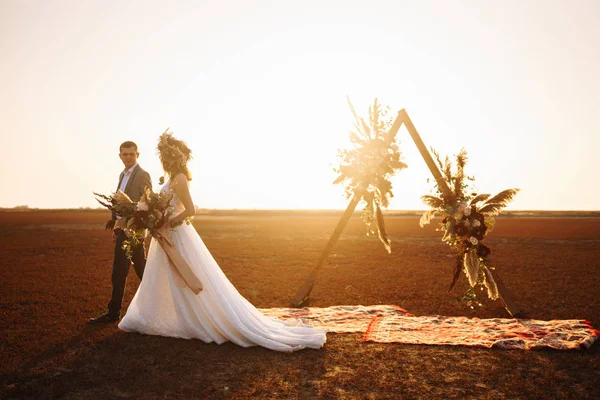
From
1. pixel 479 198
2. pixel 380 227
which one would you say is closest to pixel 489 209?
pixel 479 198

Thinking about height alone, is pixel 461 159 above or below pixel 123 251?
above

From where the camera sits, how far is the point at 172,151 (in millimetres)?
7168

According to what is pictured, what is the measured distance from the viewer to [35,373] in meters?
5.79

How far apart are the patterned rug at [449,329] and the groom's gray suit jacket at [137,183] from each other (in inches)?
142

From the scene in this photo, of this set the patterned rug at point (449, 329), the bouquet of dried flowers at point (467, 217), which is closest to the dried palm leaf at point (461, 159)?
the bouquet of dried flowers at point (467, 217)

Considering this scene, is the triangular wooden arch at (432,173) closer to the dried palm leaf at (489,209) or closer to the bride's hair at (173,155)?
the dried palm leaf at (489,209)

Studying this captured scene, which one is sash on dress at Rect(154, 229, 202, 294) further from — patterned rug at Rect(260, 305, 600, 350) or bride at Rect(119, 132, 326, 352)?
patterned rug at Rect(260, 305, 600, 350)

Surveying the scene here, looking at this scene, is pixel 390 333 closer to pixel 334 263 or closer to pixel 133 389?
pixel 133 389

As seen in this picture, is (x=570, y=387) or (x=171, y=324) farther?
(x=171, y=324)

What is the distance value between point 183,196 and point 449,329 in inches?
203

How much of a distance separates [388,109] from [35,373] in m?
7.84

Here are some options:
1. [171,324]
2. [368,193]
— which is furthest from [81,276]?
[368,193]

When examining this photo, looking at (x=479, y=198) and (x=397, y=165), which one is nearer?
(x=479, y=198)

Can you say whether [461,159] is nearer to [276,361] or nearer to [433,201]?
[433,201]
